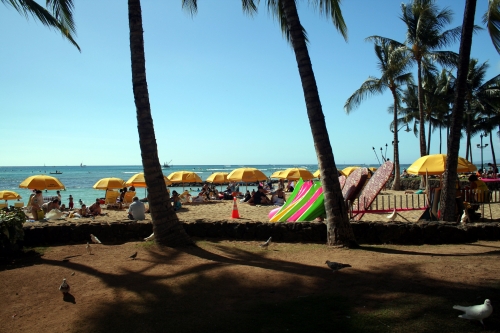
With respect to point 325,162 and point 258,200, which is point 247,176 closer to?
point 258,200

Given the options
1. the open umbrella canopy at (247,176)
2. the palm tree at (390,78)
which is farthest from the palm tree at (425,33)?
the open umbrella canopy at (247,176)

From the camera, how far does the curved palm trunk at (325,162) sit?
7.16 m

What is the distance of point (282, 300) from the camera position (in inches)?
176

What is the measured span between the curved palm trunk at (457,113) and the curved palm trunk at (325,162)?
307cm

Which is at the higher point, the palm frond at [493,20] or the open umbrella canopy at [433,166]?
the palm frond at [493,20]

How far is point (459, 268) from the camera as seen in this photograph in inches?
206

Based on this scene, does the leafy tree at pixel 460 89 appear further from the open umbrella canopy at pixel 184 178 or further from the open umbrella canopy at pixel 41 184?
the open umbrella canopy at pixel 184 178

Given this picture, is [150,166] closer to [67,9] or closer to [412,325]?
[67,9]

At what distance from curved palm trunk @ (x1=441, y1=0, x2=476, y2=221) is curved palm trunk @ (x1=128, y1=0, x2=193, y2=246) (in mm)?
5703

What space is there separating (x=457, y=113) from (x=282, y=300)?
6.36 m

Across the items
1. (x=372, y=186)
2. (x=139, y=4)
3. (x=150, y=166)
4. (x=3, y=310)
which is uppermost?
(x=139, y=4)

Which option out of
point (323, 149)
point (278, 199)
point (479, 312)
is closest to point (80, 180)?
point (278, 199)

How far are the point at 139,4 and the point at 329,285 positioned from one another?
20.2 ft

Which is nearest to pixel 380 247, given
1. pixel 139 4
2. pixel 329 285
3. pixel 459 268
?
pixel 459 268
